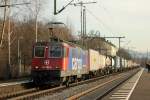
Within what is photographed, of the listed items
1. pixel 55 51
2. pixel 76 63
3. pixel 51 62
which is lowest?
pixel 76 63

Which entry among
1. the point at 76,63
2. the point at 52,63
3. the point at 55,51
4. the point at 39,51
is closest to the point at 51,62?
the point at 52,63

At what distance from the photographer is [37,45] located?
33.4m

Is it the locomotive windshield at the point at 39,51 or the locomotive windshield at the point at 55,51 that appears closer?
the locomotive windshield at the point at 55,51

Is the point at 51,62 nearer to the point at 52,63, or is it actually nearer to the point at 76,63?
the point at 52,63

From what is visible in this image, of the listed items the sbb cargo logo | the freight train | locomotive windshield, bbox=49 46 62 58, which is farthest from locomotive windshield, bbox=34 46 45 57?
the sbb cargo logo

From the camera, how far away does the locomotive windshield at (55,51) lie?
1292 inches

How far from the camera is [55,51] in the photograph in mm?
33062

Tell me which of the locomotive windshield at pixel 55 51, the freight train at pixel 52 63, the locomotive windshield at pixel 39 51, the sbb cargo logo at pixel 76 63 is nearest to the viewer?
the freight train at pixel 52 63

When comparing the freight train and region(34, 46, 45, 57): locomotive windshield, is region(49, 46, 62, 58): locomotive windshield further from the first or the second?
region(34, 46, 45, 57): locomotive windshield

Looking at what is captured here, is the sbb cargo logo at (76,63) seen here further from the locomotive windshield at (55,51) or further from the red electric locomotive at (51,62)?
the locomotive windshield at (55,51)

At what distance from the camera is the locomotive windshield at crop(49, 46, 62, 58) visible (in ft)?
108

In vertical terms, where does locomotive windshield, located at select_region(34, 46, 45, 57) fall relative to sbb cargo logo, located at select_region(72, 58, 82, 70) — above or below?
above

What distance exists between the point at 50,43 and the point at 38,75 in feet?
8.78

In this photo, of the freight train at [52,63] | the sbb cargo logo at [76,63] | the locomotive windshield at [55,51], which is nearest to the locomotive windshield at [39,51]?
the freight train at [52,63]
